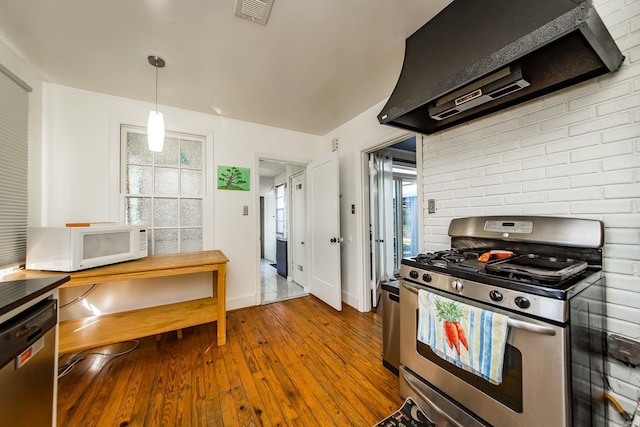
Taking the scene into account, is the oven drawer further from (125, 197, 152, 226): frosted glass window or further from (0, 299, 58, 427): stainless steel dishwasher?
(125, 197, 152, 226): frosted glass window

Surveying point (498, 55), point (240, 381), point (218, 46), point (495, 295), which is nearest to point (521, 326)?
point (495, 295)

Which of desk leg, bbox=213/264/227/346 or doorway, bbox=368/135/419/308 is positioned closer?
desk leg, bbox=213/264/227/346

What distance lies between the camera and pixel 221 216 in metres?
2.89

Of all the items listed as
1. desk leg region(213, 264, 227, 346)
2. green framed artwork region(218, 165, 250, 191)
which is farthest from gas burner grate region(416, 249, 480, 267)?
green framed artwork region(218, 165, 250, 191)

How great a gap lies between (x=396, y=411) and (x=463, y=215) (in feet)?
4.64

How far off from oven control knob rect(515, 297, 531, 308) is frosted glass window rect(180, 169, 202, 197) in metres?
3.04

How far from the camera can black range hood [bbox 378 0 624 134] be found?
940 mm

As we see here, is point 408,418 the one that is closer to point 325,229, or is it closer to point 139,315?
point 325,229

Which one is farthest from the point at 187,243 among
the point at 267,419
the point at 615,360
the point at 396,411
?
the point at 615,360

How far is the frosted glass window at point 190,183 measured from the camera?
2.76 m

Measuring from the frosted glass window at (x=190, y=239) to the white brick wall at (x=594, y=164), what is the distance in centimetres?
290

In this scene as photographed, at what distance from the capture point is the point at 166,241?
265 cm

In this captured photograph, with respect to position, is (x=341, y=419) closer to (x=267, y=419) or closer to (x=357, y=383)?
(x=357, y=383)

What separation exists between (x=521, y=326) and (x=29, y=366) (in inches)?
75.1
